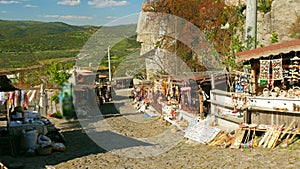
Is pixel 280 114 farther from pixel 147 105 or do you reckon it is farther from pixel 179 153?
pixel 147 105

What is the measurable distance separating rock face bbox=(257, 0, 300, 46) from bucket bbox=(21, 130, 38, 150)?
18.8 meters

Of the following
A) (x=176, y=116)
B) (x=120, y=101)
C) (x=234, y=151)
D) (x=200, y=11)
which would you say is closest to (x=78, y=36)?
(x=234, y=151)

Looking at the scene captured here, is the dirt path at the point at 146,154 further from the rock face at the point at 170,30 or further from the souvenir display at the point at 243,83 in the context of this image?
the rock face at the point at 170,30

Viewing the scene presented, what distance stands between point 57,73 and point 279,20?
2612 centimetres

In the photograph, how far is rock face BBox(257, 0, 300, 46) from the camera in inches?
975

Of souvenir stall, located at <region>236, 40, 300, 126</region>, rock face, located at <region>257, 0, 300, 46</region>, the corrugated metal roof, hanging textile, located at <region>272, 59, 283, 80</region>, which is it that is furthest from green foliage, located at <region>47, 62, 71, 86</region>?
rock face, located at <region>257, 0, 300, 46</region>

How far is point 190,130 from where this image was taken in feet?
44.5

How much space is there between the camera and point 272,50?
1188 cm

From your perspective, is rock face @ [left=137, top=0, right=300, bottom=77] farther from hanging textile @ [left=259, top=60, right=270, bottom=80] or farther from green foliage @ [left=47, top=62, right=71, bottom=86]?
green foliage @ [left=47, top=62, right=71, bottom=86]

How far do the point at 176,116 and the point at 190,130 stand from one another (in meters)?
3.33

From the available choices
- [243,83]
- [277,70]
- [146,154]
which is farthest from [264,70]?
[146,154]

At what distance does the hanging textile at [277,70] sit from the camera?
12.1m

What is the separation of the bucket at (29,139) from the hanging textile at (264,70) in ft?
26.9

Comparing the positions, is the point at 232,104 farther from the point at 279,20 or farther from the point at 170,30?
the point at 170,30
